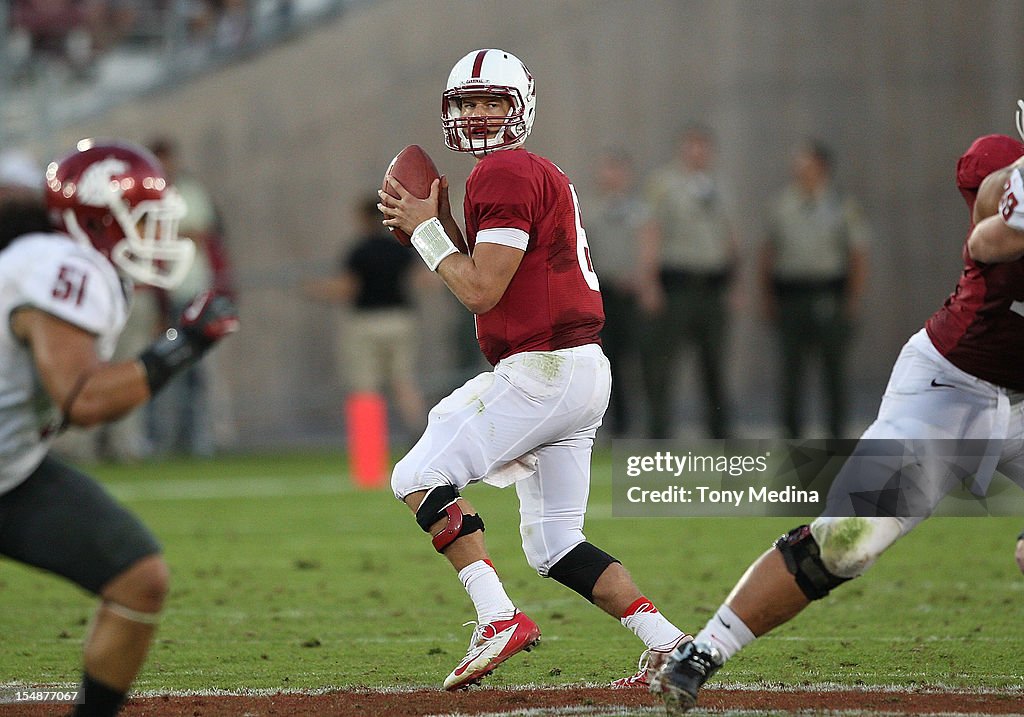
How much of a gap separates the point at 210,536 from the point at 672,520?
283 cm

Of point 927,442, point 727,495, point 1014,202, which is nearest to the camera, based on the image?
point 1014,202

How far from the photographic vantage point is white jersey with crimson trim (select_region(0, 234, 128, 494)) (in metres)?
3.66

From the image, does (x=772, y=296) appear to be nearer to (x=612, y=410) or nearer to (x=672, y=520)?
(x=612, y=410)

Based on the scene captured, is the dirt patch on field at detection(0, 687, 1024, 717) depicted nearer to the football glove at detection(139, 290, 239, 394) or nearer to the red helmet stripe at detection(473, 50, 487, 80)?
the football glove at detection(139, 290, 239, 394)

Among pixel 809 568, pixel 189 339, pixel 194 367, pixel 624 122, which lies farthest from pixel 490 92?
pixel 624 122

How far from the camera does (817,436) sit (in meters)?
12.8

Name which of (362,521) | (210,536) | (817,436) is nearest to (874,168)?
(817,436)

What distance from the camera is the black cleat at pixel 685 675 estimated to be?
13.7 feet

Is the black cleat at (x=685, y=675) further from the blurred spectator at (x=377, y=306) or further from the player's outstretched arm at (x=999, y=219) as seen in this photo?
the blurred spectator at (x=377, y=306)

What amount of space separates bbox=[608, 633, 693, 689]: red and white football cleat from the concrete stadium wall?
1030cm

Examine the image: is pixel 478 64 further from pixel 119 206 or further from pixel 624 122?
pixel 624 122

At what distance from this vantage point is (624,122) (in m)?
16.5

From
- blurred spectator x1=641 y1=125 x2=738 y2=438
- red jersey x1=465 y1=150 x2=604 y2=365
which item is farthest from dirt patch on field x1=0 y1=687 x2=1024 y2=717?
blurred spectator x1=641 y1=125 x2=738 y2=438

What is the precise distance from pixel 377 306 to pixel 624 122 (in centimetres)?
474
